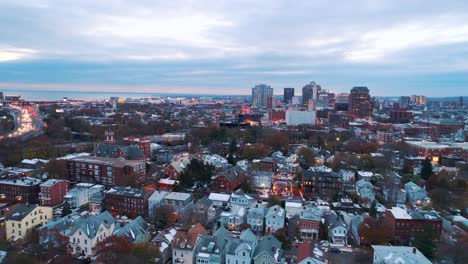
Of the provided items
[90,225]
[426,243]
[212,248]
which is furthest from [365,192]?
[90,225]

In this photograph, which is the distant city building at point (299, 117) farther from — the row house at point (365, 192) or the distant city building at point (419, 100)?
the distant city building at point (419, 100)

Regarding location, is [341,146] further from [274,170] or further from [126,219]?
[126,219]

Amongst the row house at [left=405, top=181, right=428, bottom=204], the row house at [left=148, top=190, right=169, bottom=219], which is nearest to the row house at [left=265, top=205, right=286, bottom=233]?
the row house at [left=148, top=190, right=169, bottom=219]

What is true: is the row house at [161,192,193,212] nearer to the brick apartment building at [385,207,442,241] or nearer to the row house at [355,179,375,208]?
the brick apartment building at [385,207,442,241]

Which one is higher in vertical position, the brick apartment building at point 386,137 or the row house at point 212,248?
the brick apartment building at point 386,137

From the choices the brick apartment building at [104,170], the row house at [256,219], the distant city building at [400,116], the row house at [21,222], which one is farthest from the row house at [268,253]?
the distant city building at [400,116]

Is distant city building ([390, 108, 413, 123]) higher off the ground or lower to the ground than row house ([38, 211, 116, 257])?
higher

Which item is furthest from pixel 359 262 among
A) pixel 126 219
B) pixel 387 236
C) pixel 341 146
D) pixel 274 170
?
pixel 341 146
